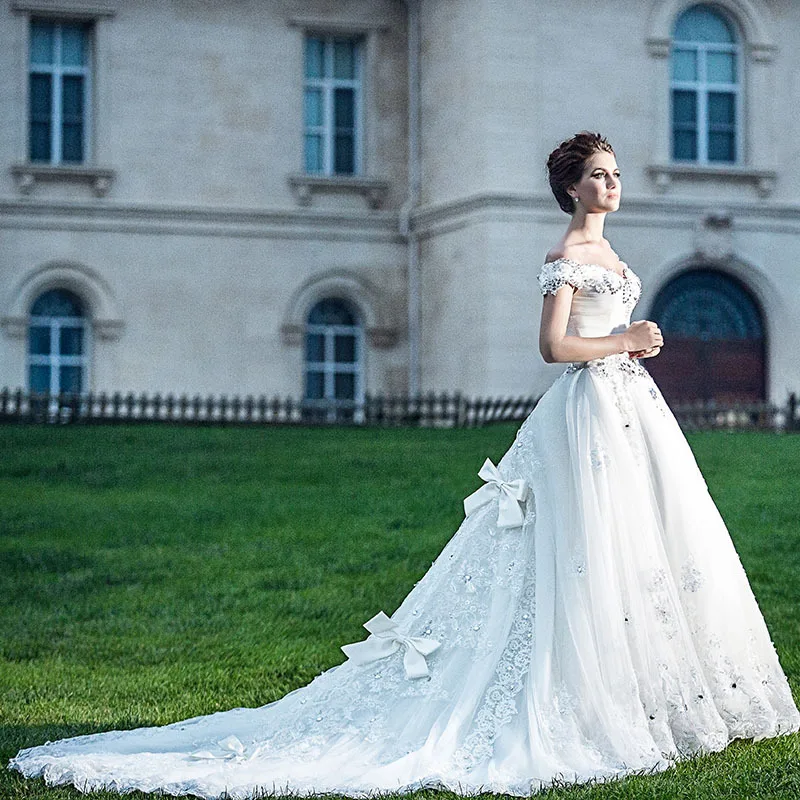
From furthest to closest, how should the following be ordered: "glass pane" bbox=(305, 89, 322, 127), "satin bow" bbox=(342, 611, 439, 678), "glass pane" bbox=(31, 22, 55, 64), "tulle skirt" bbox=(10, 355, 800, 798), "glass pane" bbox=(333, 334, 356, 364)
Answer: "glass pane" bbox=(305, 89, 322, 127) → "glass pane" bbox=(333, 334, 356, 364) → "glass pane" bbox=(31, 22, 55, 64) → "satin bow" bbox=(342, 611, 439, 678) → "tulle skirt" bbox=(10, 355, 800, 798)

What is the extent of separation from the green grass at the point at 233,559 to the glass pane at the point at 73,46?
24.7 feet

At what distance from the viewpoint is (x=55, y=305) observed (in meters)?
25.2

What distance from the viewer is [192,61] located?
25.5 meters

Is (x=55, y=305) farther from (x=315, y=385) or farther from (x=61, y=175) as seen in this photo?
(x=315, y=385)

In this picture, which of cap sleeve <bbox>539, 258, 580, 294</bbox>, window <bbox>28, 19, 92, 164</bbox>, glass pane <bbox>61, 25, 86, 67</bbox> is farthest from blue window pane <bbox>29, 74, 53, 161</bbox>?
cap sleeve <bbox>539, 258, 580, 294</bbox>

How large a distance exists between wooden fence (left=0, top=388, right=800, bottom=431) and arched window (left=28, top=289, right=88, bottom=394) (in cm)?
77

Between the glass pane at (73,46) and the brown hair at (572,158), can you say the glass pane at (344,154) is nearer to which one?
the glass pane at (73,46)

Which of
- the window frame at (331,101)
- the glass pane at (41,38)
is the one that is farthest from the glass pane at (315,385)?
the glass pane at (41,38)

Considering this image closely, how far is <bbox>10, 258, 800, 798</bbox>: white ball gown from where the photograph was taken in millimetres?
5824

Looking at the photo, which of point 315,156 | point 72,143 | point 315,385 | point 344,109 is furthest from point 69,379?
point 344,109

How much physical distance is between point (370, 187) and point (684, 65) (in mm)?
5043

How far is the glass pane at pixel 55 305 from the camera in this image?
991 inches

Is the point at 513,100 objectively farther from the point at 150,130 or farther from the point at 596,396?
the point at 596,396

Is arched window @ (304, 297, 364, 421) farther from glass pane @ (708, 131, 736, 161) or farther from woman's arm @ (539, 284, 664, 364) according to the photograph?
woman's arm @ (539, 284, 664, 364)
